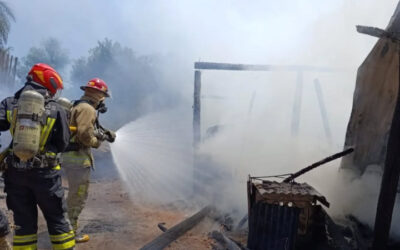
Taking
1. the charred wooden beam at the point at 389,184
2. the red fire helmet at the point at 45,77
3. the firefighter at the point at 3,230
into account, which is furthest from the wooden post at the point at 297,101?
the firefighter at the point at 3,230

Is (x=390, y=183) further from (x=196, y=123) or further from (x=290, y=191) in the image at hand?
(x=196, y=123)

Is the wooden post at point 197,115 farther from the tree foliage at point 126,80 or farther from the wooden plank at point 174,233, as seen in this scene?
the tree foliage at point 126,80

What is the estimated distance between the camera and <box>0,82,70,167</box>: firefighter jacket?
323 cm

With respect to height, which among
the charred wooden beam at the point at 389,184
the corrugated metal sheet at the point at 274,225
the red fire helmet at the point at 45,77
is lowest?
the corrugated metal sheet at the point at 274,225

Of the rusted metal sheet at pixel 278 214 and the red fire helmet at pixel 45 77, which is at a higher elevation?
the red fire helmet at pixel 45 77

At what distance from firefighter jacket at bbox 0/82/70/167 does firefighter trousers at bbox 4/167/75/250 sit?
0.21m

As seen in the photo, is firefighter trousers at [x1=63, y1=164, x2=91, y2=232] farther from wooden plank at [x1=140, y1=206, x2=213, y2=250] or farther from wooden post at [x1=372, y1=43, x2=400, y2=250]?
wooden post at [x1=372, y1=43, x2=400, y2=250]

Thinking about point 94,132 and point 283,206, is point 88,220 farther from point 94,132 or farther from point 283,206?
point 283,206

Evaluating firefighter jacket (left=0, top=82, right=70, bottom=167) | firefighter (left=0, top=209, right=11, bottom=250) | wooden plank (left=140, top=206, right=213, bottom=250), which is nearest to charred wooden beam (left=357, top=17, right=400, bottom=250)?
wooden plank (left=140, top=206, right=213, bottom=250)

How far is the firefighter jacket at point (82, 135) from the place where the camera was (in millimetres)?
4355

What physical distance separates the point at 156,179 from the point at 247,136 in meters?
3.00

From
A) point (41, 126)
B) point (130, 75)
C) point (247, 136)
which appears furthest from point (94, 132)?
point (130, 75)

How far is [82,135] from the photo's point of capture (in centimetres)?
434

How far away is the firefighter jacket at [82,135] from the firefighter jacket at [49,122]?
962mm
